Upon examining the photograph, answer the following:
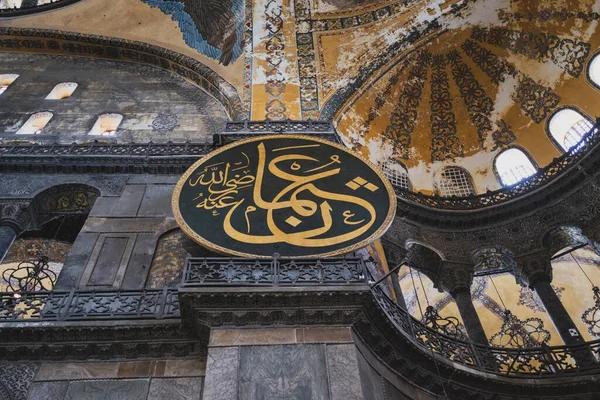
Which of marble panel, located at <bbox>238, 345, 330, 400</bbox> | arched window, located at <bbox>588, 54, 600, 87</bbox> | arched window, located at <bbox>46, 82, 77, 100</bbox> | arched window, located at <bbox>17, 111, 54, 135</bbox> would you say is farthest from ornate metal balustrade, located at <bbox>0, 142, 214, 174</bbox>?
arched window, located at <bbox>588, 54, 600, 87</bbox>

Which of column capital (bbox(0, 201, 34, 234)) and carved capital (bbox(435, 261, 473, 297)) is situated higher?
column capital (bbox(0, 201, 34, 234))

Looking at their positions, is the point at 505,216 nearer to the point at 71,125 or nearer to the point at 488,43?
the point at 488,43

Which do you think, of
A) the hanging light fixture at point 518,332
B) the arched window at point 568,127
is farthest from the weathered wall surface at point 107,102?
the arched window at point 568,127

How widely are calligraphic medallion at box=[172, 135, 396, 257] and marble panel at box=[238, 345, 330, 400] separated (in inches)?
44.6

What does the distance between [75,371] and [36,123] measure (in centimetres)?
634

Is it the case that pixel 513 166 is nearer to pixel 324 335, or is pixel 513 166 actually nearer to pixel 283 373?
pixel 324 335

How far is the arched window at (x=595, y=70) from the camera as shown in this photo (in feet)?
27.9

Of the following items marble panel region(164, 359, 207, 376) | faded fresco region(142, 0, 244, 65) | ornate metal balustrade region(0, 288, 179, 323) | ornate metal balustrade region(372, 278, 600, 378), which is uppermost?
faded fresco region(142, 0, 244, 65)

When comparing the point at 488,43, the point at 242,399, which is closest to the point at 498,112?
the point at 488,43

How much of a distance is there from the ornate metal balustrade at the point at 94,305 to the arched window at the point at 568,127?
698cm

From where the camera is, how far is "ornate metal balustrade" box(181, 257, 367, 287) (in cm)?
490

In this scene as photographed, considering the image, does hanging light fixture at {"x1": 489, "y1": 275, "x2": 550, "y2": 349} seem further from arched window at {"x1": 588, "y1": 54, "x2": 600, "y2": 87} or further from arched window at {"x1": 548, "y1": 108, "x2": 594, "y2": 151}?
arched window at {"x1": 588, "y1": 54, "x2": 600, "y2": 87}

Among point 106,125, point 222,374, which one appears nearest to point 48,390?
point 222,374

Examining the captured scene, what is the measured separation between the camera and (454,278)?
26.2 ft
